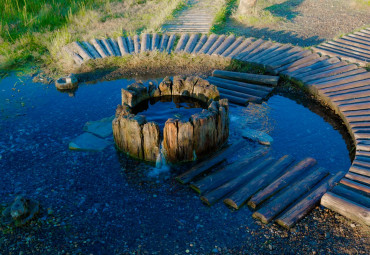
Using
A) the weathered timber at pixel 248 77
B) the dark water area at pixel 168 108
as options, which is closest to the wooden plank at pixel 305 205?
the dark water area at pixel 168 108

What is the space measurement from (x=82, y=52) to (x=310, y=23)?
630cm

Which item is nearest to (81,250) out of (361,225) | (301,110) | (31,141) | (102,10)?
(31,141)

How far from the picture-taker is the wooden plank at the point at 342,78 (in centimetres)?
610

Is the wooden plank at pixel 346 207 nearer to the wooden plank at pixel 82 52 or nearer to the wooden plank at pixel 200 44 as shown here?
the wooden plank at pixel 200 44

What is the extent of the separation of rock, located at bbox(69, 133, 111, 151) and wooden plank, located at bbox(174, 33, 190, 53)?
10.4 feet

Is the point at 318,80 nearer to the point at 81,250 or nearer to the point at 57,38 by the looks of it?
the point at 81,250

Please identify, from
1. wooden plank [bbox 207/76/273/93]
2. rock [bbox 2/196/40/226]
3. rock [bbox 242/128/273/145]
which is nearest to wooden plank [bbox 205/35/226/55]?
wooden plank [bbox 207/76/273/93]

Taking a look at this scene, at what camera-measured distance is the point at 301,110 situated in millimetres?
5797

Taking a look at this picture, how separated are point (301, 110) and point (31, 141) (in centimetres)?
430

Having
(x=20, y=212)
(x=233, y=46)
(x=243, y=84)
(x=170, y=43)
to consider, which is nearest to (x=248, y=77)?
(x=243, y=84)

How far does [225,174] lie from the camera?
4273mm

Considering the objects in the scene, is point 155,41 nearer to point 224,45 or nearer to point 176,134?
point 224,45

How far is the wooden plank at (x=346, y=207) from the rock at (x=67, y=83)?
480 cm

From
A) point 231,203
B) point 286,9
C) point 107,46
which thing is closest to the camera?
point 231,203
